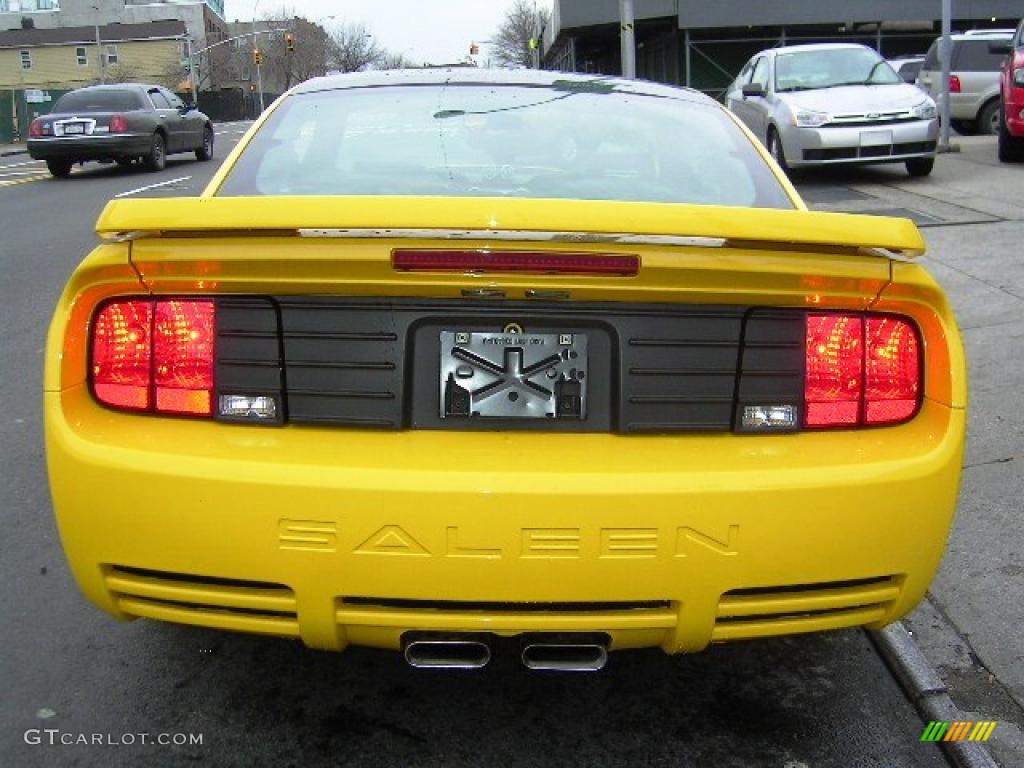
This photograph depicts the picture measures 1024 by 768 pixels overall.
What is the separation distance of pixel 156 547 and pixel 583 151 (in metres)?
1.85

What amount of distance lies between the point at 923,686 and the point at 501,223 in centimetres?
183

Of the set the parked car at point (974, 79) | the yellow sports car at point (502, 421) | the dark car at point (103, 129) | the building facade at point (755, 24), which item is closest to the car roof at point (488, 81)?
the yellow sports car at point (502, 421)

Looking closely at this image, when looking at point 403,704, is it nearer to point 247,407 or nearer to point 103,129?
point 247,407

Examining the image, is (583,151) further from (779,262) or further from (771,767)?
(771,767)

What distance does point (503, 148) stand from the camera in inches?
136

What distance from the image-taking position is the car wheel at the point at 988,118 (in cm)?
1972

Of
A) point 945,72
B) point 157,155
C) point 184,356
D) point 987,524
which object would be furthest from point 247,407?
point 157,155

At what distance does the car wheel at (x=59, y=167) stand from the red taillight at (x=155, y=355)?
785 inches

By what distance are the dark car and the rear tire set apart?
614 inches

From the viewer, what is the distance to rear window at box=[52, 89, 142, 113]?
2009cm

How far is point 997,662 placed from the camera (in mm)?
3152

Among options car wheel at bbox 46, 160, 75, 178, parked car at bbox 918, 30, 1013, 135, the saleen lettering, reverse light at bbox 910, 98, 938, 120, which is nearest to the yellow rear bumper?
the saleen lettering

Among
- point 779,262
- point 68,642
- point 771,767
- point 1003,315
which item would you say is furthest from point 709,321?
point 1003,315

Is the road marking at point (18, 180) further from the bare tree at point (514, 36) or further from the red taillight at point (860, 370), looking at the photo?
the bare tree at point (514, 36)
